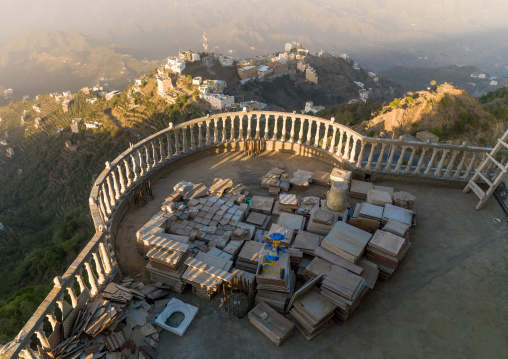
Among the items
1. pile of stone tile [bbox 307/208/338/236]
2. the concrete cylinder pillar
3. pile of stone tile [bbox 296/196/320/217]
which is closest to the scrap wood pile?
pile of stone tile [bbox 307/208/338/236]

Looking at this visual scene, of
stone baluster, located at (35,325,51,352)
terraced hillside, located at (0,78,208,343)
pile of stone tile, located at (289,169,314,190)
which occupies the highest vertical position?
stone baluster, located at (35,325,51,352)

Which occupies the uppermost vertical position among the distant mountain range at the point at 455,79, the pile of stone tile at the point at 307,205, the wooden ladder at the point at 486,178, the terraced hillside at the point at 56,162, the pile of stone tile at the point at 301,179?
the wooden ladder at the point at 486,178

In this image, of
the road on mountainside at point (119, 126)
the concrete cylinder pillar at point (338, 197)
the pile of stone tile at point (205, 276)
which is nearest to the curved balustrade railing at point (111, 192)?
the pile of stone tile at point (205, 276)

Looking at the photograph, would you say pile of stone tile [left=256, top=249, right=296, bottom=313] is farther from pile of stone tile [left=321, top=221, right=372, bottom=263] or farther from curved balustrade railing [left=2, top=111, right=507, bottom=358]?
curved balustrade railing [left=2, top=111, right=507, bottom=358]

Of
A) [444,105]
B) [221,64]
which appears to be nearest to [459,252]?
[444,105]

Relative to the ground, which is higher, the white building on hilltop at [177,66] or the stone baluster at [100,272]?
the stone baluster at [100,272]

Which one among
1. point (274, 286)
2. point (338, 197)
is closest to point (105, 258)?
point (274, 286)

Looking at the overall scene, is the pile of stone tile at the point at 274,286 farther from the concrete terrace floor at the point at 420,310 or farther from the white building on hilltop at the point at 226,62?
the white building on hilltop at the point at 226,62
